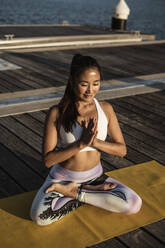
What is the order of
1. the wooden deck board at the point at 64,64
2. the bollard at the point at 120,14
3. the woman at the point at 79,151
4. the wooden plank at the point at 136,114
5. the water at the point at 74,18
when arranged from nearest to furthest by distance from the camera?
the woman at the point at 79,151 → the wooden plank at the point at 136,114 → the wooden deck board at the point at 64,64 → the bollard at the point at 120,14 → the water at the point at 74,18

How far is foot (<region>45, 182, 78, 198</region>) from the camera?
305cm

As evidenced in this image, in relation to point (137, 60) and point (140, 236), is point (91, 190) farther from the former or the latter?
point (137, 60)

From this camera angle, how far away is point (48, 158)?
9.64 feet

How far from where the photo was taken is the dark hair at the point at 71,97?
9.30 ft

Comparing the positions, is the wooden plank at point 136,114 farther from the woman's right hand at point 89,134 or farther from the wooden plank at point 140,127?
the woman's right hand at point 89,134

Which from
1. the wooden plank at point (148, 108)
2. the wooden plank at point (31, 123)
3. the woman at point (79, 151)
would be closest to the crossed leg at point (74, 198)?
the woman at point (79, 151)

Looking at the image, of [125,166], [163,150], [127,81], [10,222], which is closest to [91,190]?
[10,222]

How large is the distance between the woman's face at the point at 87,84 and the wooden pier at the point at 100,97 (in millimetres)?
1242

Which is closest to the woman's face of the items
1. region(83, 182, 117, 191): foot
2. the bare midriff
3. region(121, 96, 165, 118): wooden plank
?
the bare midriff

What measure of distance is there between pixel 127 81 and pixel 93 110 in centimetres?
500

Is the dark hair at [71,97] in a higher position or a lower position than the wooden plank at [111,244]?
higher

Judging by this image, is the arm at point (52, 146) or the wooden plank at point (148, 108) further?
the wooden plank at point (148, 108)

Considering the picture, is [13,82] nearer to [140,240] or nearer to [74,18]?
[140,240]

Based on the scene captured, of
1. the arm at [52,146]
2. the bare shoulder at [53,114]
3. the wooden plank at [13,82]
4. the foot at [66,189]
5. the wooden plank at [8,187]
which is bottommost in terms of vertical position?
the wooden plank at [8,187]
